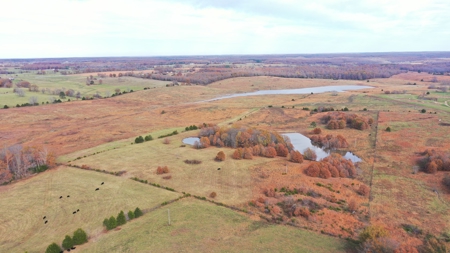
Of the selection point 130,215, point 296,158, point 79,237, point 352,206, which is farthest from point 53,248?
point 296,158

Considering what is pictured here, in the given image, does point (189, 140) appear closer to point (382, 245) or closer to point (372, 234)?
point (372, 234)

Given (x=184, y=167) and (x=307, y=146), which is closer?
(x=184, y=167)

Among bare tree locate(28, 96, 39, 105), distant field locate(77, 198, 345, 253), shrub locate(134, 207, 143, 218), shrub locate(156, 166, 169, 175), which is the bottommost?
distant field locate(77, 198, 345, 253)

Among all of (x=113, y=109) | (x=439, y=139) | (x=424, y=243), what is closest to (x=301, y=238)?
(x=424, y=243)

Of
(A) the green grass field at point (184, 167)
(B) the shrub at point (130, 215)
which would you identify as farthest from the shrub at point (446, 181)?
(B) the shrub at point (130, 215)

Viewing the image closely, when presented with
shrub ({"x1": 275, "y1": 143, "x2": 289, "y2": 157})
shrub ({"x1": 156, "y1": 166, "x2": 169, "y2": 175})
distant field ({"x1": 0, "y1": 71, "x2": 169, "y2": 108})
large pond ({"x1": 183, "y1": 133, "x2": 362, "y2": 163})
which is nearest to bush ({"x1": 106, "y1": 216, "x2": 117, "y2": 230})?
shrub ({"x1": 156, "y1": 166, "x2": 169, "y2": 175})

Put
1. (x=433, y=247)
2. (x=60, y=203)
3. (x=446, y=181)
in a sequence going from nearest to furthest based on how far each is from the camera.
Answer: (x=433, y=247)
(x=60, y=203)
(x=446, y=181)

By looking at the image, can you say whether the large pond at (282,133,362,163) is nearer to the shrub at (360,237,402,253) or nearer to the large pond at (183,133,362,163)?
the large pond at (183,133,362,163)
